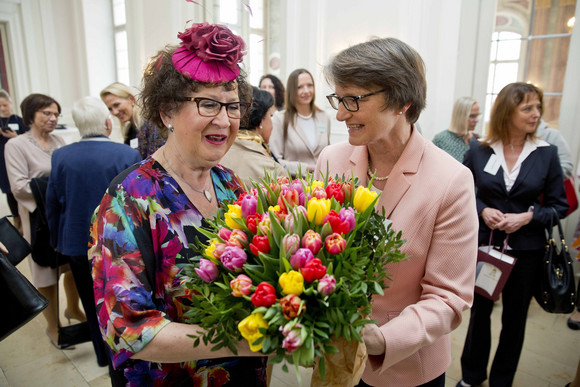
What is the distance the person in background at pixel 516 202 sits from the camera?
235cm

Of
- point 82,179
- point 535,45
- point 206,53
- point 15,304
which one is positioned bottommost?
point 15,304

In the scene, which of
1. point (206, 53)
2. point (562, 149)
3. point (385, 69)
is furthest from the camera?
point (562, 149)

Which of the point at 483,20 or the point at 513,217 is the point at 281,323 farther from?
the point at 483,20

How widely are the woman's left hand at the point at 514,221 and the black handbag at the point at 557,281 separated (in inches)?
5.9

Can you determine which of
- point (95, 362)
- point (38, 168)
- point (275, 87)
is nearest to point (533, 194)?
point (275, 87)

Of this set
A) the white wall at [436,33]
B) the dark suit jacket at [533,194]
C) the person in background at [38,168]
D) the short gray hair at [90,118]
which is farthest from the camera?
the white wall at [436,33]

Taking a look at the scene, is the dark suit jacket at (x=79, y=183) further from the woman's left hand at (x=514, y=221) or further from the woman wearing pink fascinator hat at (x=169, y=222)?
the woman's left hand at (x=514, y=221)

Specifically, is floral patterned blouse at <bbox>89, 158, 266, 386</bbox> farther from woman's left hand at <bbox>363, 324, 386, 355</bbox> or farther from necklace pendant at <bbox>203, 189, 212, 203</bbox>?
woman's left hand at <bbox>363, 324, 386, 355</bbox>

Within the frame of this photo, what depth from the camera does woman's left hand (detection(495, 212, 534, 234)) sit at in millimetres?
2332

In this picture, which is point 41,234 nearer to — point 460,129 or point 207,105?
point 207,105

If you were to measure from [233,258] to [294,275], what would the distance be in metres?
0.14

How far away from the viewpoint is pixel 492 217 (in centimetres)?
240

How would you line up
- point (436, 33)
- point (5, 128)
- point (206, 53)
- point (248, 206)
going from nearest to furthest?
point (248, 206) → point (206, 53) → point (436, 33) → point (5, 128)

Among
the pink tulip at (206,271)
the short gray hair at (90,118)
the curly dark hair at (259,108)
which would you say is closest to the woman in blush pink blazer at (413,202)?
the pink tulip at (206,271)
